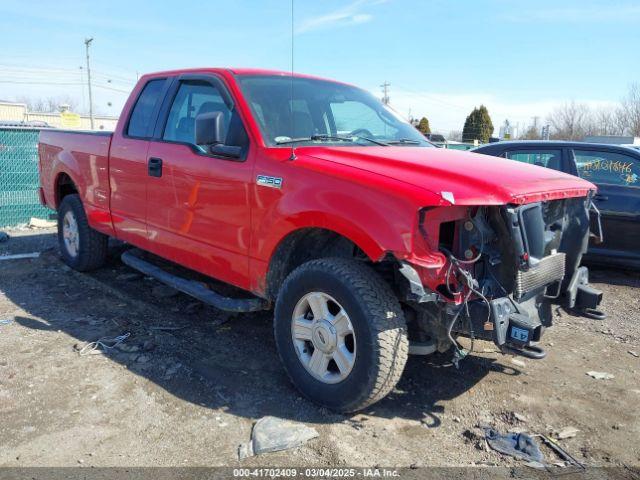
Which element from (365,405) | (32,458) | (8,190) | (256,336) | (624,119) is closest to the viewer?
(32,458)

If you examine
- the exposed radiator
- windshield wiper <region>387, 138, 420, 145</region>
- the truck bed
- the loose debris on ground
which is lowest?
the loose debris on ground

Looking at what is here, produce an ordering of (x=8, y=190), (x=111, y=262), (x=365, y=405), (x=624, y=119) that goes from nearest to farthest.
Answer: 1. (x=365, y=405)
2. (x=111, y=262)
3. (x=8, y=190)
4. (x=624, y=119)

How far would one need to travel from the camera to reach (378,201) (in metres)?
2.87

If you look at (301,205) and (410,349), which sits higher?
(301,205)

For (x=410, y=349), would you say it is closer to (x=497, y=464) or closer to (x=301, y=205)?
(x=497, y=464)

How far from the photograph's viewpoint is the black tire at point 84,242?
18.8 ft

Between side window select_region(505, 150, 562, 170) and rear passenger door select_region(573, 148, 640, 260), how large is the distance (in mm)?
203

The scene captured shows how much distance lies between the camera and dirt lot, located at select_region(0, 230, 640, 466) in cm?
287

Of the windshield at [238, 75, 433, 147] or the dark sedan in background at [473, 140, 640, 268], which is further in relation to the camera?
the dark sedan in background at [473, 140, 640, 268]

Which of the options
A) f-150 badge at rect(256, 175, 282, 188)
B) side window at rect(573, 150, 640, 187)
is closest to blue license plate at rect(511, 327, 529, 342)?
f-150 badge at rect(256, 175, 282, 188)

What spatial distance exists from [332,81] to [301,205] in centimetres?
184

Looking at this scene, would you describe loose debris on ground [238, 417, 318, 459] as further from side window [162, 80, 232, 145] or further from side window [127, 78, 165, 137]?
side window [127, 78, 165, 137]

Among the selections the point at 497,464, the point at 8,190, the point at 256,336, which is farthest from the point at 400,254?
the point at 8,190

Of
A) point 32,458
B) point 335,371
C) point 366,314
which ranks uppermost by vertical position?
point 366,314
